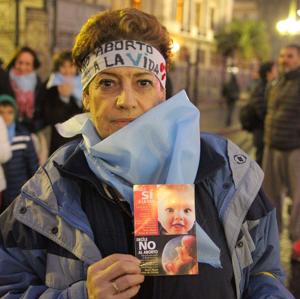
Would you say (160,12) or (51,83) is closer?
(51,83)

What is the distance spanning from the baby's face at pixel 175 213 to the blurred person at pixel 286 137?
14.0ft

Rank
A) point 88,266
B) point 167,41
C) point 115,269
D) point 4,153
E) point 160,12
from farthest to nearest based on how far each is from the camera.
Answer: point 160,12
point 4,153
point 167,41
point 88,266
point 115,269

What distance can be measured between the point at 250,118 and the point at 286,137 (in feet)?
5.18

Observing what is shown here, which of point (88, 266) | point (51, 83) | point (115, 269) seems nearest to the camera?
point (115, 269)

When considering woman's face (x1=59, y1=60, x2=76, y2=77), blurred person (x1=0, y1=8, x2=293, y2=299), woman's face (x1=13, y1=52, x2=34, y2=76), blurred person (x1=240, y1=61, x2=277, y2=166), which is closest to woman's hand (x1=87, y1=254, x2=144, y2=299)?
blurred person (x1=0, y1=8, x2=293, y2=299)

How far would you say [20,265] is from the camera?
163cm

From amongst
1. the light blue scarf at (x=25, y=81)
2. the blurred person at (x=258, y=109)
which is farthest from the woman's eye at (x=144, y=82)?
the blurred person at (x=258, y=109)

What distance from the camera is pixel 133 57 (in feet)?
5.51

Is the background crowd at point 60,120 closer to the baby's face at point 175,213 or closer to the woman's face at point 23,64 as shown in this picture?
the woman's face at point 23,64

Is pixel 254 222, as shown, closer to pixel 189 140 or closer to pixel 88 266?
pixel 189 140

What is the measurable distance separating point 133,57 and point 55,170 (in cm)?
44

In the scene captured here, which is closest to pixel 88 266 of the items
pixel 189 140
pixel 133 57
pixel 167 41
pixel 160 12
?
pixel 189 140

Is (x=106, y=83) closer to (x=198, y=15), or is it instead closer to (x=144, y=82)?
(x=144, y=82)

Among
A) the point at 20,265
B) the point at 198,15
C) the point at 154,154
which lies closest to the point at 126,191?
the point at 154,154
